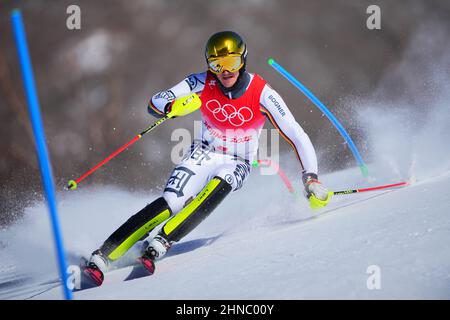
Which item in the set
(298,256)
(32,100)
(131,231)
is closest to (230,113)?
(131,231)

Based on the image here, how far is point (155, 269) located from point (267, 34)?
3.68 m

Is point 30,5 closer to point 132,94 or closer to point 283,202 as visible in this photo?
point 132,94

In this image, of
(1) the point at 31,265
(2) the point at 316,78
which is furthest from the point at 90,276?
(2) the point at 316,78

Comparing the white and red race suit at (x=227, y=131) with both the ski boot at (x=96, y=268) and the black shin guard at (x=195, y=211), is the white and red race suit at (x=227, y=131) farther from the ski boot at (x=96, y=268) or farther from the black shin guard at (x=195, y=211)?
the ski boot at (x=96, y=268)

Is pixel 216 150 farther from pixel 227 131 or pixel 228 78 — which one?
pixel 228 78

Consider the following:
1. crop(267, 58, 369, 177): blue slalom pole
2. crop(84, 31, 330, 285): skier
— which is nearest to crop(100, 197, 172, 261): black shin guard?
crop(84, 31, 330, 285): skier

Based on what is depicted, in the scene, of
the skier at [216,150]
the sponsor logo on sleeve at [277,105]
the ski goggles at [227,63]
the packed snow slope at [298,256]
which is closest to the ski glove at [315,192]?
the skier at [216,150]

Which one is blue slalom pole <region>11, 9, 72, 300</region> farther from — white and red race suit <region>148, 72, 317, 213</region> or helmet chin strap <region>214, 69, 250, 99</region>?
helmet chin strap <region>214, 69, 250, 99</region>

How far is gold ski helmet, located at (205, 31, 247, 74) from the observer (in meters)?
2.69

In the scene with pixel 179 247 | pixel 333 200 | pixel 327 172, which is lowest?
pixel 179 247

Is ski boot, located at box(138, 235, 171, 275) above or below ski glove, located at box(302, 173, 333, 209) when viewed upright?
below

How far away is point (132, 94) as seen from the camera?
534 centimetres

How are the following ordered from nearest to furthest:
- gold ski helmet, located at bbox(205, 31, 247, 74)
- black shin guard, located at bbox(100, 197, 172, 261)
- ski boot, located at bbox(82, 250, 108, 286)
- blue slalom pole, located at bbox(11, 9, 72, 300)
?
blue slalom pole, located at bbox(11, 9, 72, 300), ski boot, located at bbox(82, 250, 108, 286), black shin guard, located at bbox(100, 197, 172, 261), gold ski helmet, located at bbox(205, 31, 247, 74)

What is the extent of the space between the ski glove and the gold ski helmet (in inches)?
30.1
